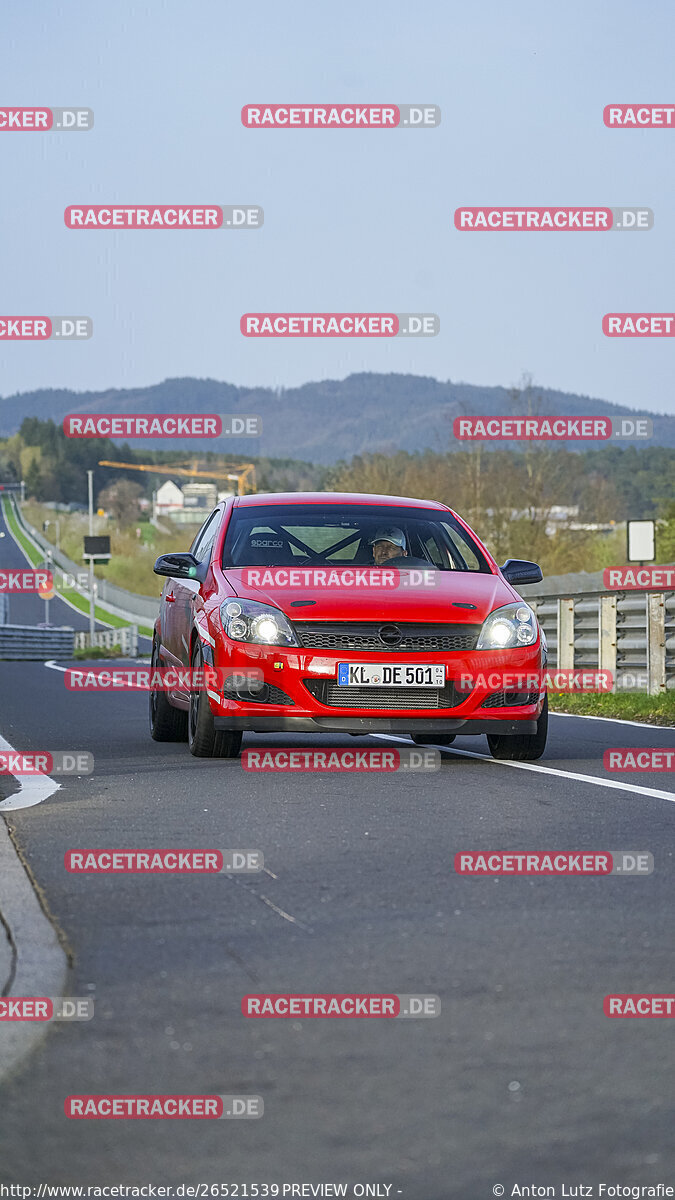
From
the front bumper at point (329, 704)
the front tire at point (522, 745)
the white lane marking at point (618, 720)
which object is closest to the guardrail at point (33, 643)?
the white lane marking at point (618, 720)

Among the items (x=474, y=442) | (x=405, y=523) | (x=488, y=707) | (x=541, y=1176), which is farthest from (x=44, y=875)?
(x=474, y=442)

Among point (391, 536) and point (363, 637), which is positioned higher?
point (391, 536)

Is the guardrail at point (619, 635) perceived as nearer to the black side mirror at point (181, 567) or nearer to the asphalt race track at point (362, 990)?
the black side mirror at point (181, 567)

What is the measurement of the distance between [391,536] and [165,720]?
2.21 meters

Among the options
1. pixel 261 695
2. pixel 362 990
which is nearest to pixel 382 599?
pixel 261 695

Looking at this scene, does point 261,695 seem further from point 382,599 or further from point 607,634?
point 607,634

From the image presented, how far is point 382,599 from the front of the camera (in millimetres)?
10180

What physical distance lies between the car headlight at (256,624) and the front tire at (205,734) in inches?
16.1

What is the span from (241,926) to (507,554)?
6215cm

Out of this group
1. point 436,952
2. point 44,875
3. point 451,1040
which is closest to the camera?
point 451,1040

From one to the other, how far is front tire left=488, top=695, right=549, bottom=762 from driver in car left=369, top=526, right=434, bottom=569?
3.93 feet

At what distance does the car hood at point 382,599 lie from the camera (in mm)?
10039

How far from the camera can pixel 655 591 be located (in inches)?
710

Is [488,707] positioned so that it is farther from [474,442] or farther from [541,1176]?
[474,442]
